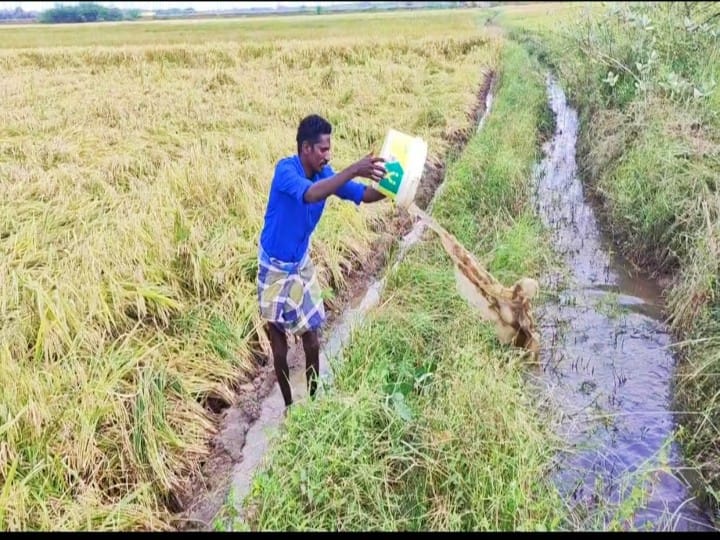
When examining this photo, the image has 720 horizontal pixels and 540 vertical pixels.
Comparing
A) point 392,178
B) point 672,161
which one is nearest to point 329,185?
point 392,178

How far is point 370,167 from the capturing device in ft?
10.0

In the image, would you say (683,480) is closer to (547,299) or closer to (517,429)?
(517,429)

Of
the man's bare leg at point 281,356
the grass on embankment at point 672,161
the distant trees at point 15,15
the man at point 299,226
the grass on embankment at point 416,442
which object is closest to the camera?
the grass on embankment at point 416,442

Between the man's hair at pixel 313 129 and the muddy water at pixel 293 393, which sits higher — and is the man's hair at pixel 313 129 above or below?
above

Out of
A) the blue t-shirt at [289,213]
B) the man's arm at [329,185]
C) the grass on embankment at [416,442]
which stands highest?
the man's arm at [329,185]

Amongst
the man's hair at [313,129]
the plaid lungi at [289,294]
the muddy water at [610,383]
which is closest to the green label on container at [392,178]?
the man's hair at [313,129]

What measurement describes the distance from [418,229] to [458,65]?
10.7m

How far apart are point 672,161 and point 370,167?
3903 mm

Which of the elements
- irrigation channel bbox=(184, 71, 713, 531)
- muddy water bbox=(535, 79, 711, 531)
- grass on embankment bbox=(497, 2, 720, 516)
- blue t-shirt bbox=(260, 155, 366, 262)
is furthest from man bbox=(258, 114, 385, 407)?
grass on embankment bbox=(497, 2, 720, 516)

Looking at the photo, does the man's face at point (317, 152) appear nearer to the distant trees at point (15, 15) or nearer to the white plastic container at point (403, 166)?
the white plastic container at point (403, 166)

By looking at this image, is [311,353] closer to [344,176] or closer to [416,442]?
[416,442]

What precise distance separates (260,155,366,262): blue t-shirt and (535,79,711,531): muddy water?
5.71 feet

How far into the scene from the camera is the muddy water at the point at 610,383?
3113mm
